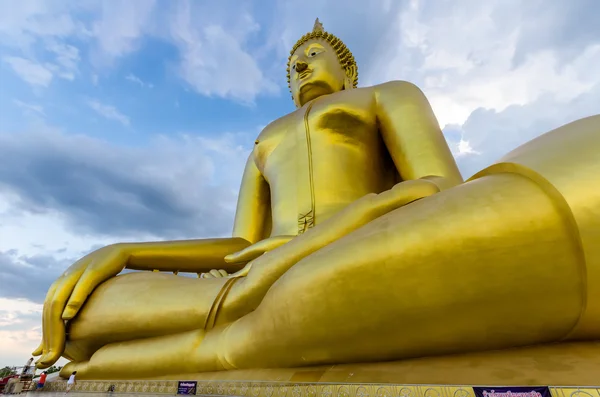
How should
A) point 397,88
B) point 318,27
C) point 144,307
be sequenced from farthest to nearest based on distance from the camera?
point 318,27
point 397,88
point 144,307

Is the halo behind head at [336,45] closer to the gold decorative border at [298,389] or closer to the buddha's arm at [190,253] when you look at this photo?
the buddha's arm at [190,253]

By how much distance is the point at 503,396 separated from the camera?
58.0 inches

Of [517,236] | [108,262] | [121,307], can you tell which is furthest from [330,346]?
[108,262]

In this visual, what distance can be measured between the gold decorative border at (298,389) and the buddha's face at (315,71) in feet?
11.1

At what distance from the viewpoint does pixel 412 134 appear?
11.4ft

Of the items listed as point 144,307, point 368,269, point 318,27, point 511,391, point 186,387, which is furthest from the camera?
point 318,27

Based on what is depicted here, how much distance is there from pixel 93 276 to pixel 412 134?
2.79 meters

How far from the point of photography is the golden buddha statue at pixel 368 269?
1.67 meters

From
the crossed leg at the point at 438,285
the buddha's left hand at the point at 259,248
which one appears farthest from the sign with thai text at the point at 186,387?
the buddha's left hand at the point at 259,248

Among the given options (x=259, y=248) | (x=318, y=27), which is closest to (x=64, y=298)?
(x=259, y=248)

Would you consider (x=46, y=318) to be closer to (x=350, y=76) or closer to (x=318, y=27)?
(x=350, y=76)

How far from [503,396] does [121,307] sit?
7.95 ft

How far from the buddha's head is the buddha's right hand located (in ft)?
9.35

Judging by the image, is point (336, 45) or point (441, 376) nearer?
point (441, 376)
